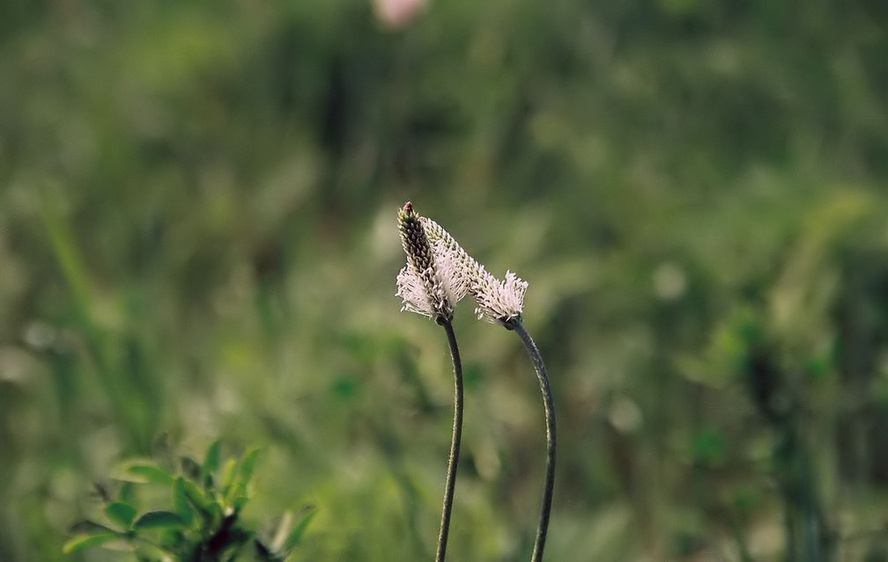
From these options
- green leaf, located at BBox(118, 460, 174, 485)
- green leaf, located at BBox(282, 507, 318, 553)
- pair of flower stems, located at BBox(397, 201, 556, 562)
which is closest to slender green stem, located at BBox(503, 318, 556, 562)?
pair of flower stems, located at BBox(397, 201, 556, 562)

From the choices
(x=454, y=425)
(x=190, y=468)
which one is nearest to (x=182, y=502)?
(x=190, y=468)

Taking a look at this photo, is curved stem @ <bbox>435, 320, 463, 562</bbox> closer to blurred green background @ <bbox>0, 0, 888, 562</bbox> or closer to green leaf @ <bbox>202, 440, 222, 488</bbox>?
green leaf @ <bbox>202, 440, 222, 488</bbox>

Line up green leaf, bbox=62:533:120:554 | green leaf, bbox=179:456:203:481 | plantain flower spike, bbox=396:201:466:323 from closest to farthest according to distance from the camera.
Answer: plantain flower spike, bbox=396:201:466:323
green leaf, bbox=62:533:120:554
green leaf, bbox=179:456:203:481

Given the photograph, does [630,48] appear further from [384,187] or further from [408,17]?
[384,187]

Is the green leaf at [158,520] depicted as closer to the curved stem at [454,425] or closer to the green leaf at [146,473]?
the green leaf at [146,473]

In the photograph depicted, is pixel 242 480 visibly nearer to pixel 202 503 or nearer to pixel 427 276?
pixel 202 503

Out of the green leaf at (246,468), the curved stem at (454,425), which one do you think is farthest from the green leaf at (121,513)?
the curved stem at (454,425)
